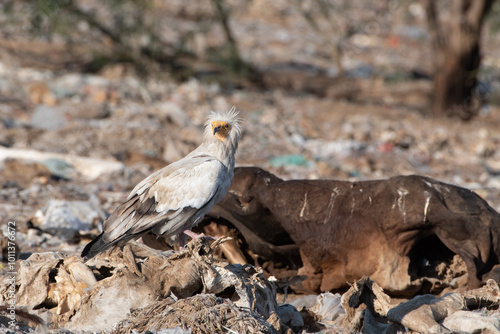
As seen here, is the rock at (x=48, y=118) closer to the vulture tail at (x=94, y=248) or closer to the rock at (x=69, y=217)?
the rock at (x=69, y=217)

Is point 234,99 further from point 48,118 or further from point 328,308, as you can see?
point 328,308

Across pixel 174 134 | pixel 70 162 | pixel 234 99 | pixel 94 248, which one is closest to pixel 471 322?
pixel 94 248

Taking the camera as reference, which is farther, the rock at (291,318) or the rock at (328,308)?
the rock at (328,308)

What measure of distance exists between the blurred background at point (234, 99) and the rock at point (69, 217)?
0.38 m

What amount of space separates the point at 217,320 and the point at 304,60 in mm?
12252

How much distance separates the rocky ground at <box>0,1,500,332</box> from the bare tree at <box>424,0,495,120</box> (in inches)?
18.6

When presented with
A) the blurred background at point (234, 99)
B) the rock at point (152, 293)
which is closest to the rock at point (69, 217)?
the blurred background at point (234, 99)

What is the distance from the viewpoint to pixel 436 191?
4.05 m

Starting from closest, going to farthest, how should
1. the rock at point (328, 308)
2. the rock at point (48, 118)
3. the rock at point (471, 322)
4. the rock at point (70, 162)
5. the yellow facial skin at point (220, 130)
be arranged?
the rock at point (471, 322) < the rock at point (328, 308) < the yellow facial skin at point (220, 130) < the rock at point (70, 162) < the rock at point (48, 118)

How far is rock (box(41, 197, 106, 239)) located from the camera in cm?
505

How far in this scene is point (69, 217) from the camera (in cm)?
513

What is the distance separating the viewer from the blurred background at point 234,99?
23.9 feet

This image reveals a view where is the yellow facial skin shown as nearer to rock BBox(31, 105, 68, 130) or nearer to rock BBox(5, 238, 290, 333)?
rock BBox(5, 238, 290, 333)

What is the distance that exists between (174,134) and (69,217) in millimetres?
3252
